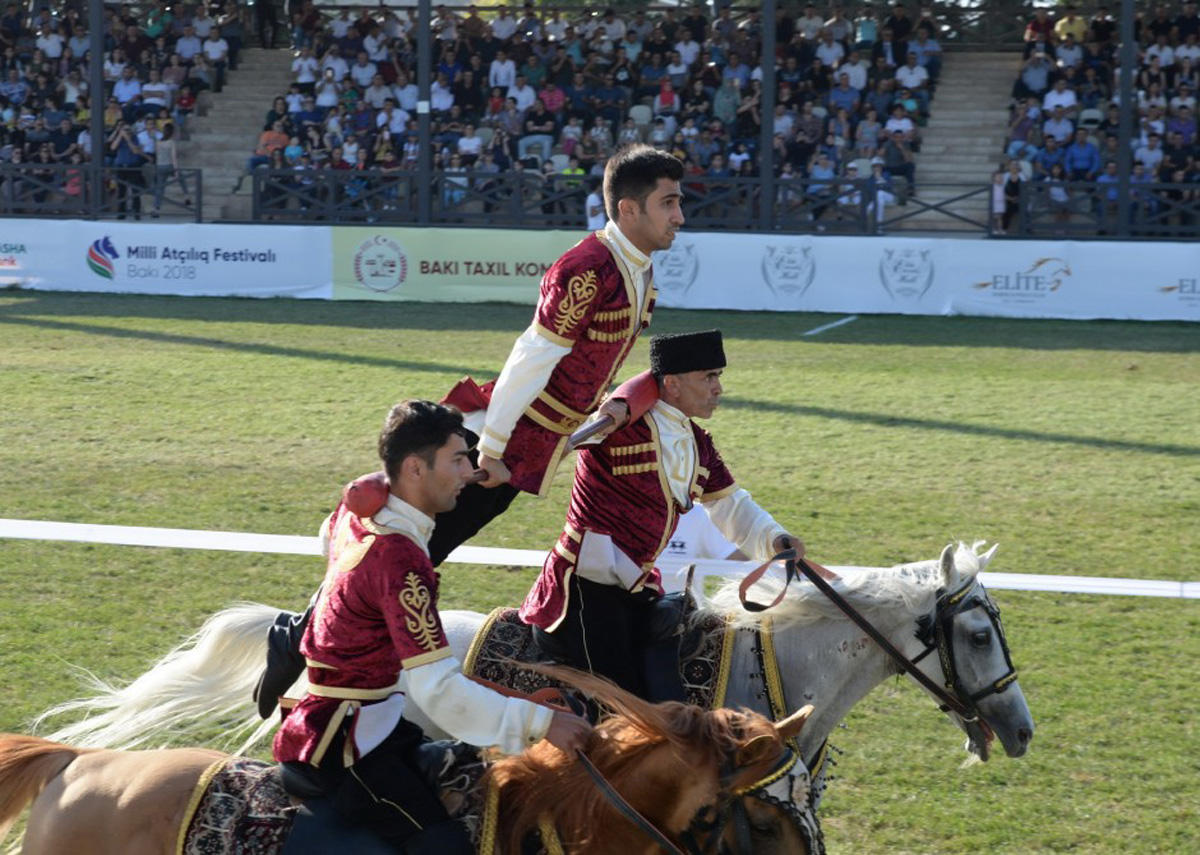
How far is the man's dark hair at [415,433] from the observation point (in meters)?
3.75

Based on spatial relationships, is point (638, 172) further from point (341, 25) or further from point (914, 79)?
point (341, 25)

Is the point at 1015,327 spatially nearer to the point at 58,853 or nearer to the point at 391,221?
the point at 391,221

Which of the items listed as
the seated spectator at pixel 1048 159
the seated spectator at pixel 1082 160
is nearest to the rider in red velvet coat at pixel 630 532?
the seated spectator at pixel 1082 160

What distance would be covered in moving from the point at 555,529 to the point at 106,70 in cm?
2329

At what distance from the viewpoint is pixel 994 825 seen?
5777 millimetres

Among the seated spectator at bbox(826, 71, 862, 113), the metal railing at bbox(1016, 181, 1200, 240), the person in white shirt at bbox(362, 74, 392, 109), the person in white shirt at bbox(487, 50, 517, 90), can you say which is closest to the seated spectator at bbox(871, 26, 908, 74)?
the seated spectator at bbox(826, 71, 862, 113)

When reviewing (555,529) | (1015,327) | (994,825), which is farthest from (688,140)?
(994,825)

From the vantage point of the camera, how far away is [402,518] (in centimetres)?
379

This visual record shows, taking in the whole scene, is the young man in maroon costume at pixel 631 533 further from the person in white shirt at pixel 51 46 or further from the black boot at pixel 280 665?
the person in white shirt at pixel 51 46

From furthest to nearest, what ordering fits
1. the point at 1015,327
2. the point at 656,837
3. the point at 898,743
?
the point at 1015,327 → the point at 898,743 → the point at 656,837

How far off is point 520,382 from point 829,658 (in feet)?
4.76

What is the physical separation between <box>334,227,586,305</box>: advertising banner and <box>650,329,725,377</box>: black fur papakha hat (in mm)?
17019

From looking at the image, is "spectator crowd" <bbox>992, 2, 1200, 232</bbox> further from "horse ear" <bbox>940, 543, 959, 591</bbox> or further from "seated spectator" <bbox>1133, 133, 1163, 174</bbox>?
"horse ear" <bbox>940, 543, 959, 591</bbox>

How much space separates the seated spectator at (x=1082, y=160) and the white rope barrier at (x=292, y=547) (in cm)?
1590
